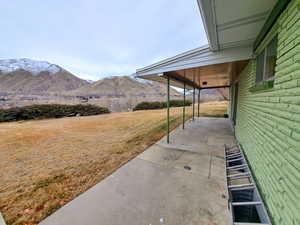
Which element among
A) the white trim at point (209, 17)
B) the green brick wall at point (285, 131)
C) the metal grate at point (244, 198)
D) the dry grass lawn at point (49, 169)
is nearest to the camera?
the green brick wall at point (285, 131)

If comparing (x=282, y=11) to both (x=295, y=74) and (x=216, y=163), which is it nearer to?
(x=295, y=74)

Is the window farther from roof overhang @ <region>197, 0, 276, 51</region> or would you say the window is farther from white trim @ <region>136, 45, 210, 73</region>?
white trim @ <region>136, 45, 210, 73</region>

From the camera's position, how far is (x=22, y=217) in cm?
180

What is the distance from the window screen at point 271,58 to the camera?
1929 mm

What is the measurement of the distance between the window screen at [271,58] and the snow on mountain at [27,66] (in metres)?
88.9

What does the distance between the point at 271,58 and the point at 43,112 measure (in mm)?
15105

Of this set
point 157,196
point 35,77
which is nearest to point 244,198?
point 157,196

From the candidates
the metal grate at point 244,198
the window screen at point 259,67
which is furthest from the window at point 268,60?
the metal grate at point 244,198

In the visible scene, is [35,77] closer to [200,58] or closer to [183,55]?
[183,55]

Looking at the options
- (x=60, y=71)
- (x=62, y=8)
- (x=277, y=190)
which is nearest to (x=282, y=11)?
(x=277, y=190)

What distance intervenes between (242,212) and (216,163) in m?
1.06

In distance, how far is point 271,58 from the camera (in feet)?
6.76

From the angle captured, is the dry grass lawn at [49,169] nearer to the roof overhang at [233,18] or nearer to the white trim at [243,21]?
the roof overhang at [233,18]

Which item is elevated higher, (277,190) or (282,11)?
(282,11)
